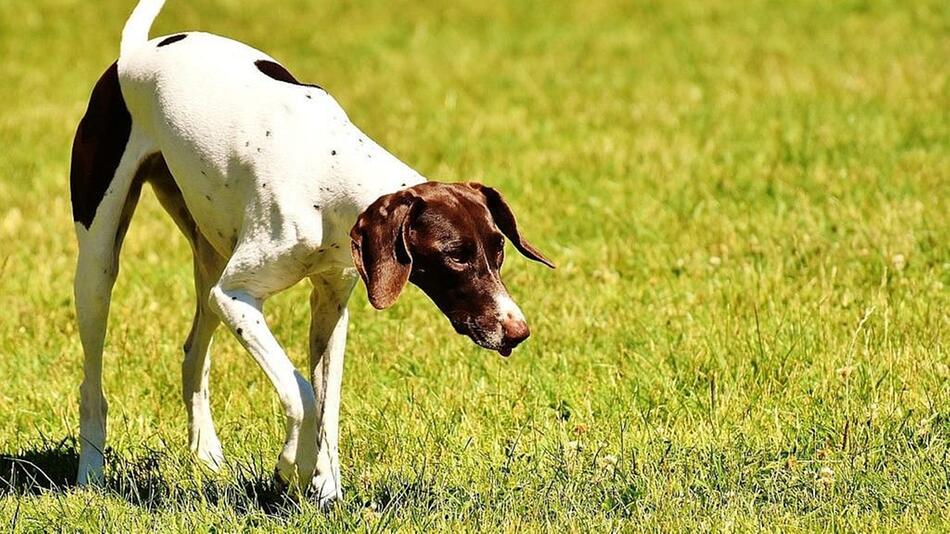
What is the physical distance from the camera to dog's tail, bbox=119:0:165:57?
560 centimetres

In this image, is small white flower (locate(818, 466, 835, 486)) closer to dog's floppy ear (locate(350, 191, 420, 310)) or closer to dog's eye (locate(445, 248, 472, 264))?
dog's eye (locate(445, 248, 472, 264))

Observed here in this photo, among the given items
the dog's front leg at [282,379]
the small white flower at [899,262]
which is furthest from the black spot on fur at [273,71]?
the small white flower at [899,262]

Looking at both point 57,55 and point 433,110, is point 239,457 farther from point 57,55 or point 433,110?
point 57,55

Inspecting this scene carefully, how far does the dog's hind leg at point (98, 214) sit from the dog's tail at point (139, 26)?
0.46 ft

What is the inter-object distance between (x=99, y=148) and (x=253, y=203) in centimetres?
87

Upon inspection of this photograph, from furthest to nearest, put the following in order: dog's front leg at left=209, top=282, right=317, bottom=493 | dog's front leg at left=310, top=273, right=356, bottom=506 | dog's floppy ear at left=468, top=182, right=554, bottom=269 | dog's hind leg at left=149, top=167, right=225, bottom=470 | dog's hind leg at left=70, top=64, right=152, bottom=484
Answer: dog's hind leg at left=149, top=167, right=225, bottom=470 < dog's hind leg at left=70, top=64, right=152, bottom=484 < dog's front leg at left=310, top=273, right=356, bottom=506 < dog's front leg at left=209, top=282, right=317, bottom=493 < dog's floppy ear at left=468, top=182, right=554, bottom=269

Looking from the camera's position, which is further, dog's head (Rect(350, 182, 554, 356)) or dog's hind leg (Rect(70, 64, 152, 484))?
dog's hind leg (Rect(70, 64, 152, 484))

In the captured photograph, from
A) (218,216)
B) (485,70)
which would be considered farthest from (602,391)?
(485,70)

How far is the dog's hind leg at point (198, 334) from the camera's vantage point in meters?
5.52

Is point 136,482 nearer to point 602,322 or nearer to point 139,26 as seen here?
point 139,26

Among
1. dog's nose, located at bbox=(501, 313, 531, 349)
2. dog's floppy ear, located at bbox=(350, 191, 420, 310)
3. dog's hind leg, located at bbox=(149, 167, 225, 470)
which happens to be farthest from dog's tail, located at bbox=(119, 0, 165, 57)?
dog's nose, located at bbox=(501, 313, 531, 349)

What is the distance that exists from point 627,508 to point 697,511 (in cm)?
22

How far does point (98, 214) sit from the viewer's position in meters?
5.34

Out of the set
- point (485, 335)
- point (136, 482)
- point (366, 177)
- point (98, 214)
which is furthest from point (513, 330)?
point (98, 214)
